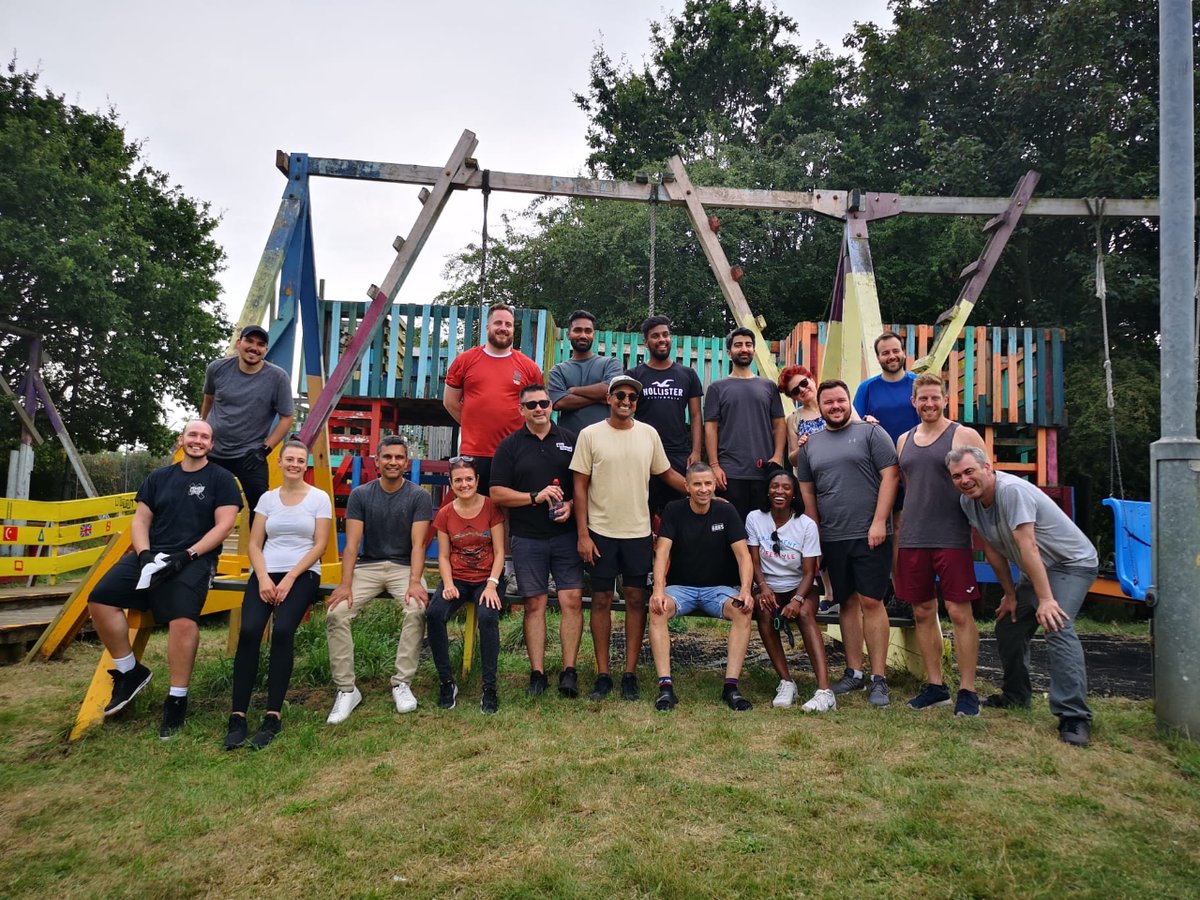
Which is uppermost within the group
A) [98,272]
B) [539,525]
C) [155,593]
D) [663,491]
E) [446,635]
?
[98,272]

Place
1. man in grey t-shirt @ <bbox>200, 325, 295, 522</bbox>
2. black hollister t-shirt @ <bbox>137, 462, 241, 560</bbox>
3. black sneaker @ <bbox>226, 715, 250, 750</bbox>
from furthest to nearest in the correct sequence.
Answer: man in grey t-shirt @ <bbox>200, 325, 295, 522</bbox>, black hollister t-shirt @ <bbox>137, 462, 241, 560</bbox>, black sneaker @ <bbox>226, 715, 250, 750</bbox>

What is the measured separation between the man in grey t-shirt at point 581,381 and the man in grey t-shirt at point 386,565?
1.10m

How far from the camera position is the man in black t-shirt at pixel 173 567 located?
4305 mm

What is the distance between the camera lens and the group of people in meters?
4.34

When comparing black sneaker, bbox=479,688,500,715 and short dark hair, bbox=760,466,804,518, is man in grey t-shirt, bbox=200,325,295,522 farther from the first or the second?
short dark hair, bbox=760,466,804,518

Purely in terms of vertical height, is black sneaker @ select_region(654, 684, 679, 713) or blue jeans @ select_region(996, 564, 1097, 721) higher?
blue jeans @ select_region(996, 564, 1097, 721)

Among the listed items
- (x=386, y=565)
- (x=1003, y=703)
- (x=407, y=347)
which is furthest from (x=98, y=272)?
(x=1003, y=703)

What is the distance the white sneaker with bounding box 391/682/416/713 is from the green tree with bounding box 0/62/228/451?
14219 millimetres

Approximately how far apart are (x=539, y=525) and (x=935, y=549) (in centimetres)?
228

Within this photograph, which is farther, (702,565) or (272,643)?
(702,565)

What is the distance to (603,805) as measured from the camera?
3033 mm

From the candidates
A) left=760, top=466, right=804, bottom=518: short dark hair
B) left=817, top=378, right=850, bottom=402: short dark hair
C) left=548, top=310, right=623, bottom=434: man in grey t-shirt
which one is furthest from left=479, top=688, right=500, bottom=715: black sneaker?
left=817, top=378, right=850, bottom=402: short dark hair

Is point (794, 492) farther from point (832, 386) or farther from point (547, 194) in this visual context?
point (547, 194)

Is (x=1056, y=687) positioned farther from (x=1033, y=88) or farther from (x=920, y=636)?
(x=1033, y=88)
